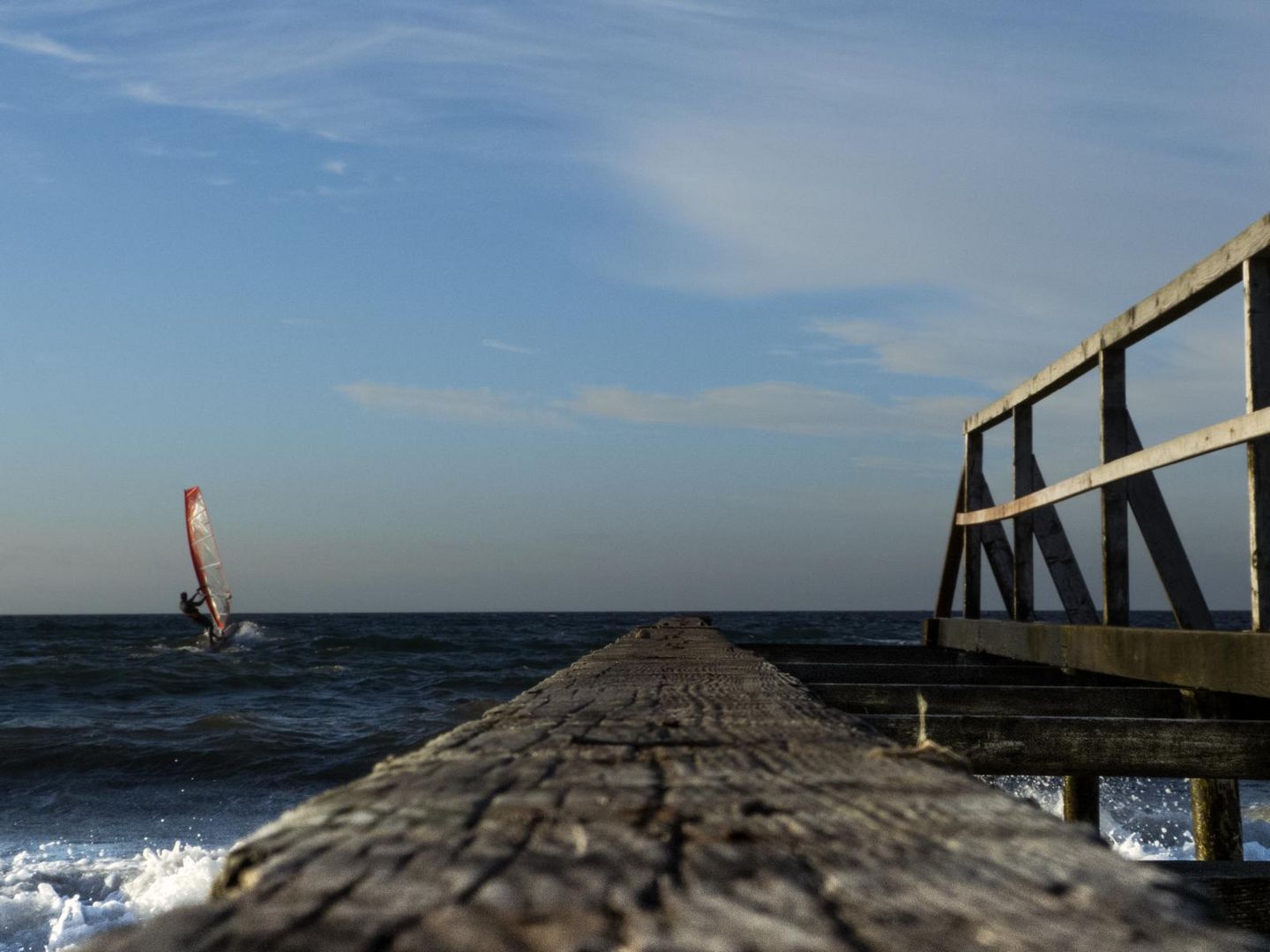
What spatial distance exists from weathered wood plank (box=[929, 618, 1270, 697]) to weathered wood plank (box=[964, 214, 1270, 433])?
1.27 meters

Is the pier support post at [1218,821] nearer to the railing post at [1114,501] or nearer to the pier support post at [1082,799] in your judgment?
the pier support post at [1082,799]

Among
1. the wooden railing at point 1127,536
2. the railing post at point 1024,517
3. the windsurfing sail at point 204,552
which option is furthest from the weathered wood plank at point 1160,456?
the windsurfing sail at point 204,552

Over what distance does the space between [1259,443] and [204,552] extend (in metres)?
34.5

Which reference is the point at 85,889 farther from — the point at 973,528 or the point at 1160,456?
the point at 1160,456

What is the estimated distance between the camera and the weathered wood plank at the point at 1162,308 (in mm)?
3840

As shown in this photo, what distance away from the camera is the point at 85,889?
879cm

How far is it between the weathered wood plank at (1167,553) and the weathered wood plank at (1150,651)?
0.20 metres

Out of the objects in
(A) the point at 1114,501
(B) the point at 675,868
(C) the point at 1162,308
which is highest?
(C) the point at 1162,308

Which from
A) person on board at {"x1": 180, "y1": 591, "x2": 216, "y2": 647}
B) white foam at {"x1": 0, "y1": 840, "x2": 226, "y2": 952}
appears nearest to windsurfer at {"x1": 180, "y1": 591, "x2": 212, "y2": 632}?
person on board at {"x1": 180, "y1": 591, "x2": 216, "y2": 647}

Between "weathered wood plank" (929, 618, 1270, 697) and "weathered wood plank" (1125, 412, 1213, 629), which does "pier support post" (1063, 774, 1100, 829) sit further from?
"weathered wood plank" (1125, 412, 1213, 629)

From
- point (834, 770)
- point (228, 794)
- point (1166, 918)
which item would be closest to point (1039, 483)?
point (834, 770)

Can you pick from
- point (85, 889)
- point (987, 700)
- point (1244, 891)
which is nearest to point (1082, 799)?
point (987, 700)

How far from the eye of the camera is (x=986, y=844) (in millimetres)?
841

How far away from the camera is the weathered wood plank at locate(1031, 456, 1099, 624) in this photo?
6305 millimetres
